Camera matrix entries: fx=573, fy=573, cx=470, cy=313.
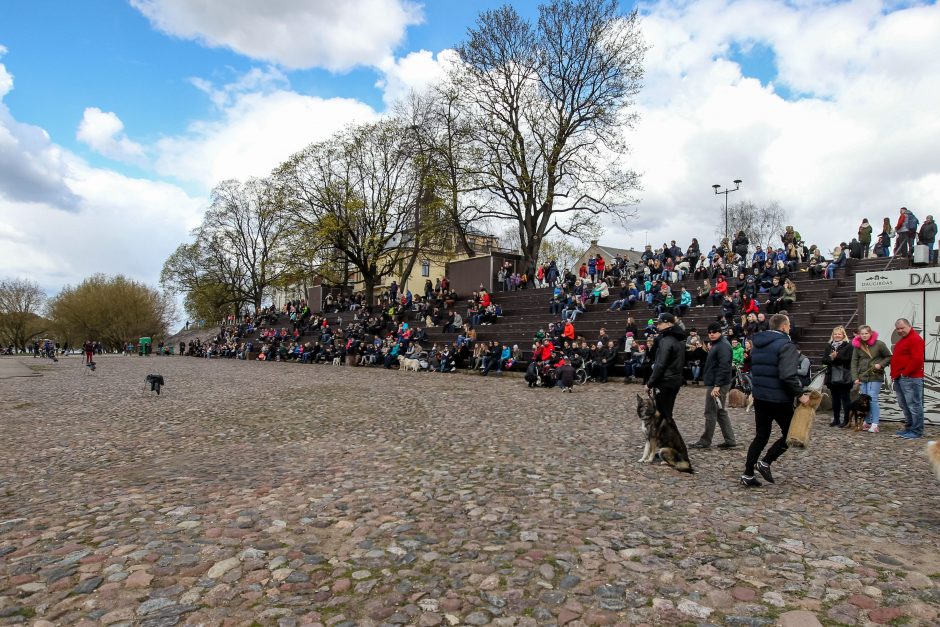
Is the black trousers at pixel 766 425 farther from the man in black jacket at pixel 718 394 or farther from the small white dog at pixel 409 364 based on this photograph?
the small white dog at pixel 409 364

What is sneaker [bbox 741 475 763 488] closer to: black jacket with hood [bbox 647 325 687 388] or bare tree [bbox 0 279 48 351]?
black jacket with hood [bbox 647 325 687 388]

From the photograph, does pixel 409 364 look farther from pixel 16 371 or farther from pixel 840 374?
pixel 16 371

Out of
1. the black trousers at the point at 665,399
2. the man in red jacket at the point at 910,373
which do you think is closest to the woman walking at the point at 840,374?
the man in red jacket at the point at 910,373

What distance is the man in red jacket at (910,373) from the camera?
9.15 metres

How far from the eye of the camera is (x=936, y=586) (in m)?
3.72

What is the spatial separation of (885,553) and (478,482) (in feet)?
11.7

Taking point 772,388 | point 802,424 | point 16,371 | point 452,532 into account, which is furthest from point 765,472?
point 16,371

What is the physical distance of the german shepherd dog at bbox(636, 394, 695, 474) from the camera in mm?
6883

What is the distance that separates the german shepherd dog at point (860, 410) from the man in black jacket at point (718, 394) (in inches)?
132

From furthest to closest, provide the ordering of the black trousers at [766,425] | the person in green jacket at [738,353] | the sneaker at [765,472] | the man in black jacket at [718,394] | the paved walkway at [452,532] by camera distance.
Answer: the person in green jacket at [738,353] < the man in black jacket at [718,394] < the sneaker at [765,472] < the black trousers at [766,425] < the paved walkway at [452,532]

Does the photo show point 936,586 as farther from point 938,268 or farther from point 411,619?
point 938,268

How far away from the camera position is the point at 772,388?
6.05 metres

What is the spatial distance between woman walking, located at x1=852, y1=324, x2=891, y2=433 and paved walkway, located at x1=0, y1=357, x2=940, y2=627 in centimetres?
105

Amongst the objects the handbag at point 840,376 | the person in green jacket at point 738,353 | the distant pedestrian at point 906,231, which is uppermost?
the distant pedestrian at point 906,231
